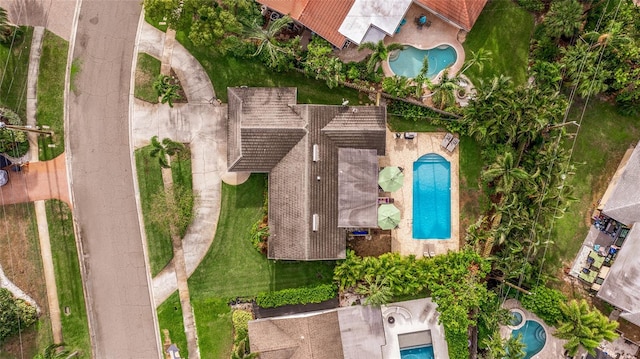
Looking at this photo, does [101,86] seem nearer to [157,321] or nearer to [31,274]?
[31,274]

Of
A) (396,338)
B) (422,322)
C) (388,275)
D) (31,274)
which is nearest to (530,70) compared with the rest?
(388,275)

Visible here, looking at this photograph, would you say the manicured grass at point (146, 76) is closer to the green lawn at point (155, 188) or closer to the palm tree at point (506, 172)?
the green lawn at point (155, 188)

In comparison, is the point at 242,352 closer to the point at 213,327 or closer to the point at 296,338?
the point at 213,327

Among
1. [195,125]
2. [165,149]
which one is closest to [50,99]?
[165,149]

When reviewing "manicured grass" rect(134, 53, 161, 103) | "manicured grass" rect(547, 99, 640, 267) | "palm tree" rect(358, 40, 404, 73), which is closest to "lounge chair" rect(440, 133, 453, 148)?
"palm tree" rect(358, 40, 404, 73)

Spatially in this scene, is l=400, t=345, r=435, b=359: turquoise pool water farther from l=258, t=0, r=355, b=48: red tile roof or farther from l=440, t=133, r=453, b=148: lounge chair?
l=258, t=0, r=355, b=48: red tile roof

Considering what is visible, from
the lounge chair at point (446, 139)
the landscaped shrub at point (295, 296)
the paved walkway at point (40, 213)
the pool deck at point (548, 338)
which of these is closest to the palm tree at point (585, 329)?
the pool deck at point (548, 338)

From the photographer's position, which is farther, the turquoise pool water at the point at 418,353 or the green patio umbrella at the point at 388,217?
the turquoise pool water at the point at 418,353
